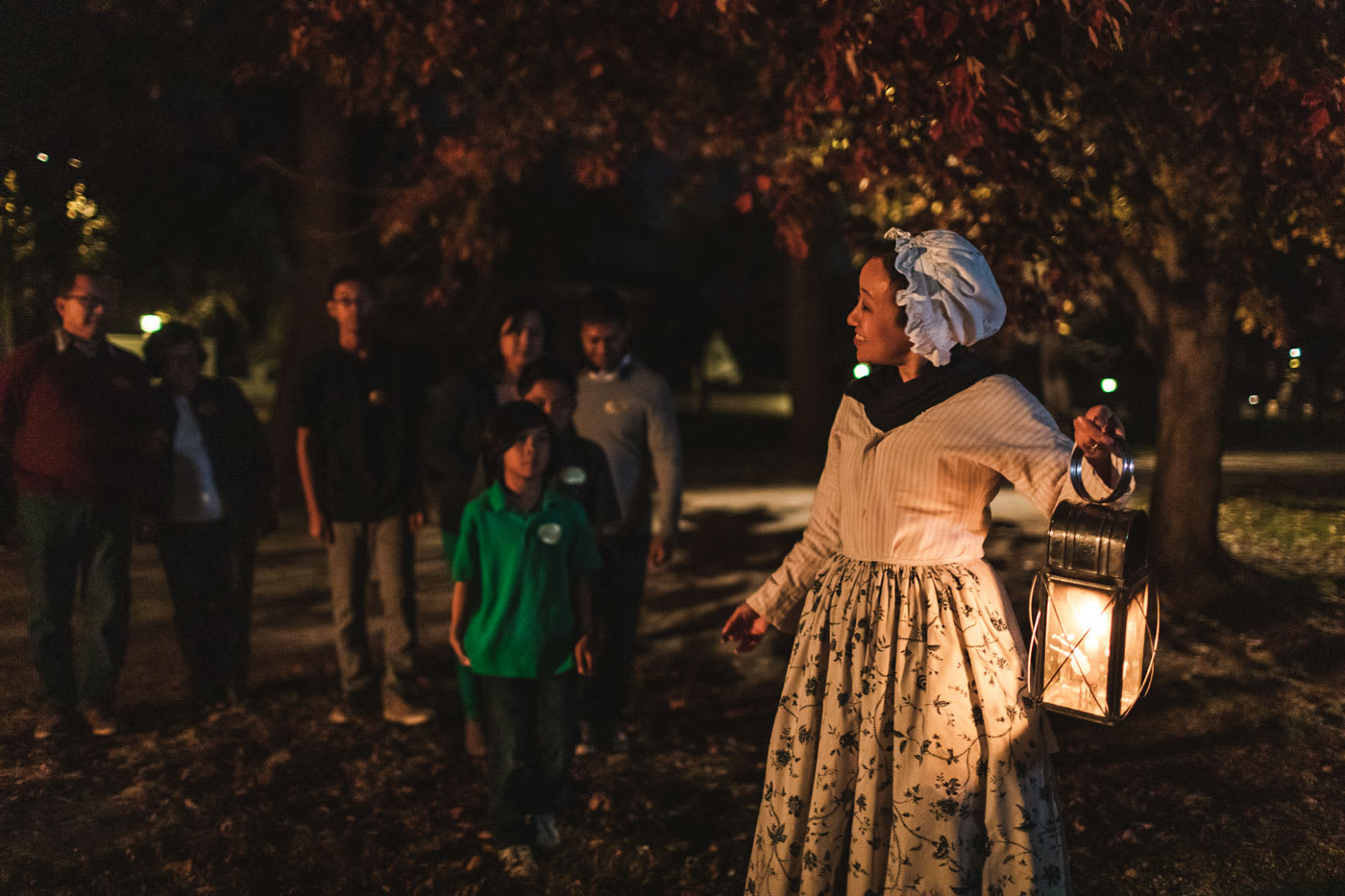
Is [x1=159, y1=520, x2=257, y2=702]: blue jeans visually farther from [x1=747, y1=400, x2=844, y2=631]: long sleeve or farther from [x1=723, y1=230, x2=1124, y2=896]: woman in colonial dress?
[x1=723, y1=230, x2=1124, y2=896]: woman in colonial dress

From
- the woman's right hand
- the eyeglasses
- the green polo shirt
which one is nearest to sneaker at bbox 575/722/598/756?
the green polo shirt

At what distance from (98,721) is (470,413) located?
2.44 metres

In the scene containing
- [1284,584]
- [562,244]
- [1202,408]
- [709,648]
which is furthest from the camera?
[562,244]

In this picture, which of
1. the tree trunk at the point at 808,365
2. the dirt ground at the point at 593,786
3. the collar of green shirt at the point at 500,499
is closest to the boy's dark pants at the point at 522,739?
the dirt ground at the point at 593,786

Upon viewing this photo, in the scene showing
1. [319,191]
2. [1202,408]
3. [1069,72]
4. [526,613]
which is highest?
[319,191]

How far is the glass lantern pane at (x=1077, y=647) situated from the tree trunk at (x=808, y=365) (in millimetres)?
16002

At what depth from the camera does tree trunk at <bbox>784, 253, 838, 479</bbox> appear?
62.9 ft

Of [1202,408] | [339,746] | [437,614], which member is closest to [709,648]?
A: [437,614]

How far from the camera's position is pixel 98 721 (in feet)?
18.6

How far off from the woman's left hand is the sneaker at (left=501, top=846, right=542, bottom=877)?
2.66m

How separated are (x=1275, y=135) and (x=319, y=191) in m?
11.1

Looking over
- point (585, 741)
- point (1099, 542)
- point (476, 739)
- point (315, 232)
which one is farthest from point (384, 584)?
point (315, 232)

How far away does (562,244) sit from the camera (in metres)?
27.4

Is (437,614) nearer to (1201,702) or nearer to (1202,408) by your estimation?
(1201,702)
